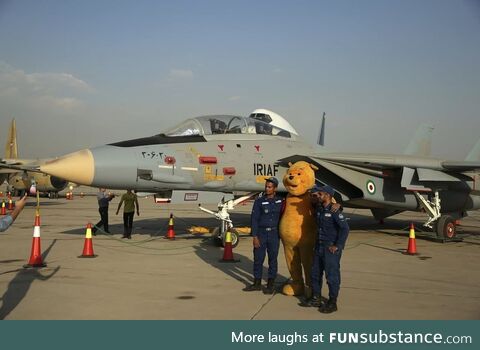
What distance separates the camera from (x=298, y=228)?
5965 millimetres

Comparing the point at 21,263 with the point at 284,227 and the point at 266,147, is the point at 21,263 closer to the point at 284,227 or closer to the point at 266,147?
the point at 284,227

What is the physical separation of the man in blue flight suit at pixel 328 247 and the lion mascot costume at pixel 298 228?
1.09ft

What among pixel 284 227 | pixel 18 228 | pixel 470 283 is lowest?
pixel 18 228

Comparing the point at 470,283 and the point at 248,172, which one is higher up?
the point at 248,172

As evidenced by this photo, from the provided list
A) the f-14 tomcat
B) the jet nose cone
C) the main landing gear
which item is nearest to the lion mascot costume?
the f-14 tomcat

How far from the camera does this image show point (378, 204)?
504 inches

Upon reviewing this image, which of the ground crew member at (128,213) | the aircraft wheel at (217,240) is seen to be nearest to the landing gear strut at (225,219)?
the aircraft wheel at (217,240)

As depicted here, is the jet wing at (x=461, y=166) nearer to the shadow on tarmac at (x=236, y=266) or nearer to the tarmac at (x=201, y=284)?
the tarmac at (x=201, y=284)

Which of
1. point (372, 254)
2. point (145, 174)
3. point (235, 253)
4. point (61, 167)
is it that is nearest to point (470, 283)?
point (372, 254)

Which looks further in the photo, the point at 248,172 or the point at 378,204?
the point at 378,204

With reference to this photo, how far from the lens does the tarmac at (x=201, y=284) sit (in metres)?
5.11

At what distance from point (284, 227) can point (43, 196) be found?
121 ft
